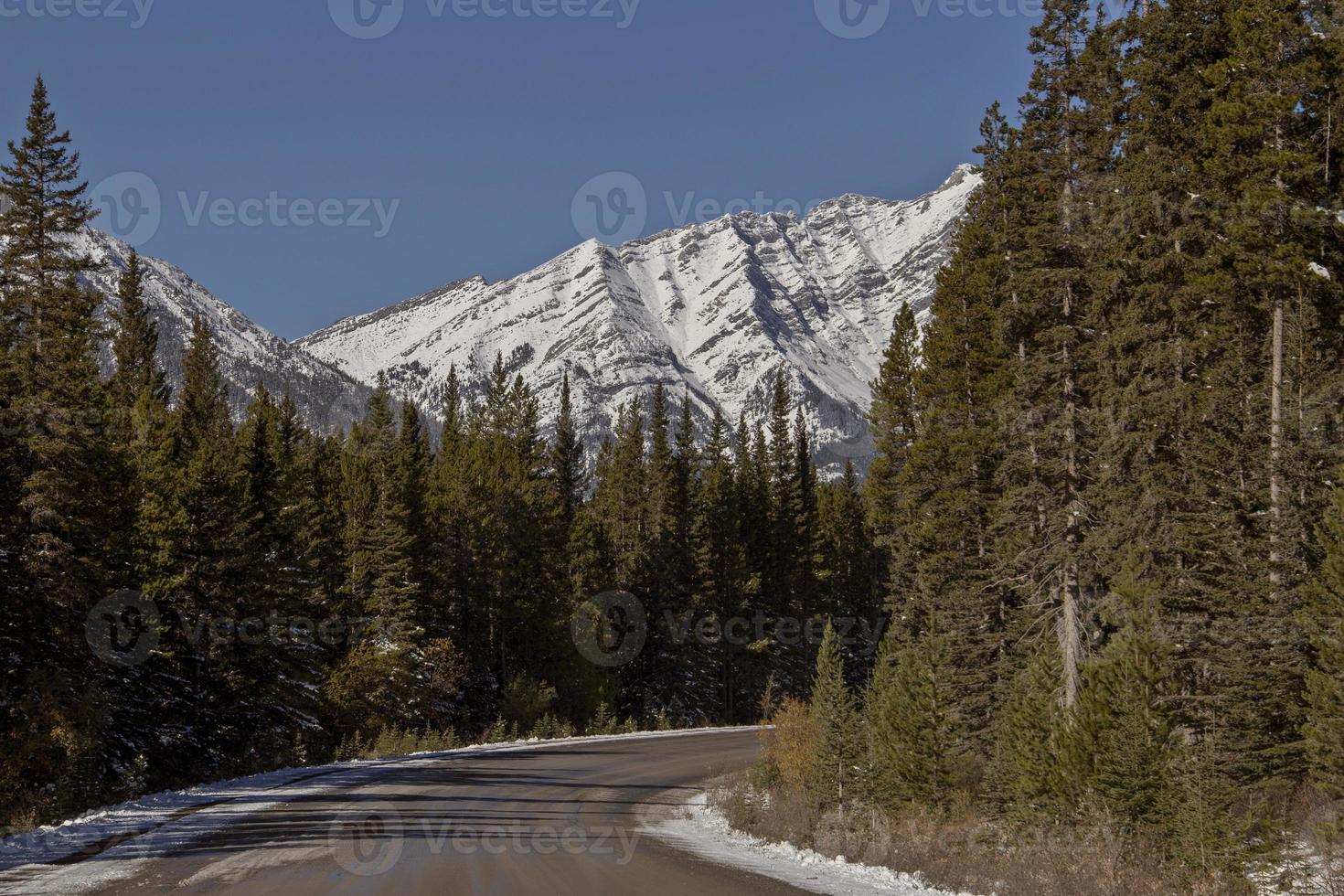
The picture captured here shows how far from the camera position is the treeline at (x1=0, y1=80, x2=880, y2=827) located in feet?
93.3

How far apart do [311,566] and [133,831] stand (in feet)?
103

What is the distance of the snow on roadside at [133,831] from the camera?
11.8m

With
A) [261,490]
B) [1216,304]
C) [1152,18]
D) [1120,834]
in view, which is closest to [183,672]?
[261,490]

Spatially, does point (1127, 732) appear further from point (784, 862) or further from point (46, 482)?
point (46, 482)

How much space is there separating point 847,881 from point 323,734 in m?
31.5

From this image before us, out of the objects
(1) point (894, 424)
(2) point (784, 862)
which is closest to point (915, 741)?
(2) point (784, 862)

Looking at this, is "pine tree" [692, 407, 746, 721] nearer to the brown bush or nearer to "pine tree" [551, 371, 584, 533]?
"pine tree" [551, 371, 584, 533]

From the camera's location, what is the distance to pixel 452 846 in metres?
15.3

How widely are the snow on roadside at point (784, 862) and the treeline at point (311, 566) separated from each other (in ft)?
33.9

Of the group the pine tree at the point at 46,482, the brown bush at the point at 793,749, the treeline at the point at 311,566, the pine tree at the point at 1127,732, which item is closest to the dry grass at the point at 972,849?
the pine tree at the point at 1127,732

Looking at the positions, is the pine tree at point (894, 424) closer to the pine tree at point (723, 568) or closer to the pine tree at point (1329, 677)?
the pine tree at point (723, 568)

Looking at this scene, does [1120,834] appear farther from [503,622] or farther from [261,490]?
[503,622]

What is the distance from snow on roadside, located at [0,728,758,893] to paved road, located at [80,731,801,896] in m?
0.33

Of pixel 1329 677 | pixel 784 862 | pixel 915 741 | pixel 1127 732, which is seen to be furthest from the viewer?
Result: pixel 915 741
